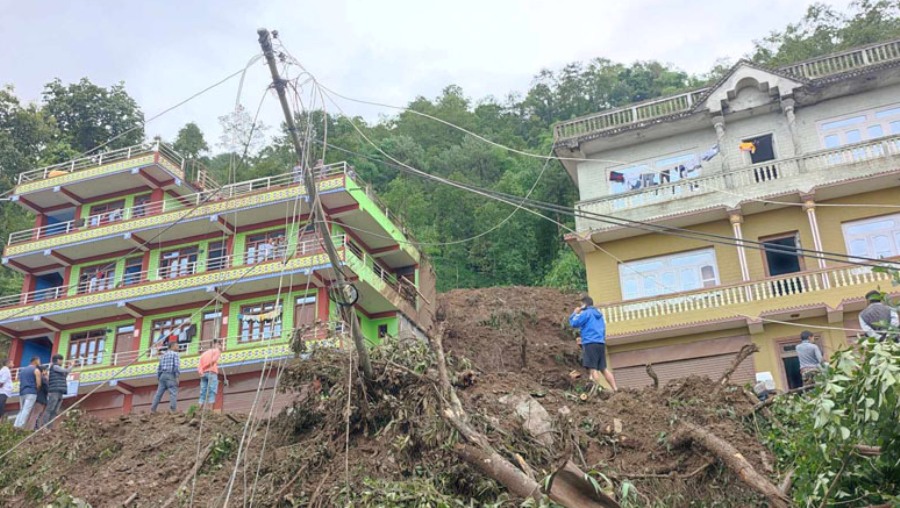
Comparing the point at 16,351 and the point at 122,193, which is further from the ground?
the point at 122,193

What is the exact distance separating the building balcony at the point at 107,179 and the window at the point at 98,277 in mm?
3163

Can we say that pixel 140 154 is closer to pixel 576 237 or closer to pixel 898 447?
pixel 576 237

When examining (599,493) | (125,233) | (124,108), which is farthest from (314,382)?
(124,108)

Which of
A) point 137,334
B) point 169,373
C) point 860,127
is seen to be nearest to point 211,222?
point 137,334

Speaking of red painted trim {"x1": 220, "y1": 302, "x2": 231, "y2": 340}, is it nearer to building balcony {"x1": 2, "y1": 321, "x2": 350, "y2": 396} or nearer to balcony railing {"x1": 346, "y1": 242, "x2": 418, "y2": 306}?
building balcony {"x1": 2, "y1": 321, "x2": 350, "y2": 396}

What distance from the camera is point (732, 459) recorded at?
30.8ft

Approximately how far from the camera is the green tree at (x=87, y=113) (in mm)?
45344

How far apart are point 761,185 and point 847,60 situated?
15.2ft

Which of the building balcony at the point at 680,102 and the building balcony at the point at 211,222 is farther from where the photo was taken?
the building balcony at the point at 211,222

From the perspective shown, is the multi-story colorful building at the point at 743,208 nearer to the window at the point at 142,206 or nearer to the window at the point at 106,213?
the window at the point at 142,206

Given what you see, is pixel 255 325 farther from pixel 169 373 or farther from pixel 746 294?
pixel 746 294

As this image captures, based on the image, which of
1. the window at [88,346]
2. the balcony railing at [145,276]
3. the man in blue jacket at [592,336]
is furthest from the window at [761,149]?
the window at [88,346]

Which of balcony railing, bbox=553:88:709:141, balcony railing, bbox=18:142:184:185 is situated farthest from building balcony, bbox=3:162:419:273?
balcony railing, bbox=553:88:709:141

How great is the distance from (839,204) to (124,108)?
133 feet
